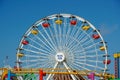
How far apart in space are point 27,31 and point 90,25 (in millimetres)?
8226

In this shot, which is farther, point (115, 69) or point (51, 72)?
point (115, 69)

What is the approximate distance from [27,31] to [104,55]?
412 inches

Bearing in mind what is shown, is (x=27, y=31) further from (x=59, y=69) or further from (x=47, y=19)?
(x=59, y=69)

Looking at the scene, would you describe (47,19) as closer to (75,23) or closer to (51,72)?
(75,23)

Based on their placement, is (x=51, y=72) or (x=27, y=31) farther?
(x=27, y=31)

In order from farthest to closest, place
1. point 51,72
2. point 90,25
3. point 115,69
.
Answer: point 115,69, point 90,25, point 51,72

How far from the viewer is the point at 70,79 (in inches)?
Answer: 1857

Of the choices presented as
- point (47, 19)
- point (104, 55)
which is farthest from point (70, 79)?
point (47, 19)

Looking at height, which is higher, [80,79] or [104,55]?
[104,55]

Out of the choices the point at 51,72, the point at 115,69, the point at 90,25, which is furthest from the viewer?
the point at 115,69

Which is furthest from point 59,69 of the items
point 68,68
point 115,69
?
point 115,69

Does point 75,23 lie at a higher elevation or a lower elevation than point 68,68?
higher

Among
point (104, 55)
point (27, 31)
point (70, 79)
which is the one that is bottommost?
point (70, 79)

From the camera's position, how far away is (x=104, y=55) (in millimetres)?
46969
